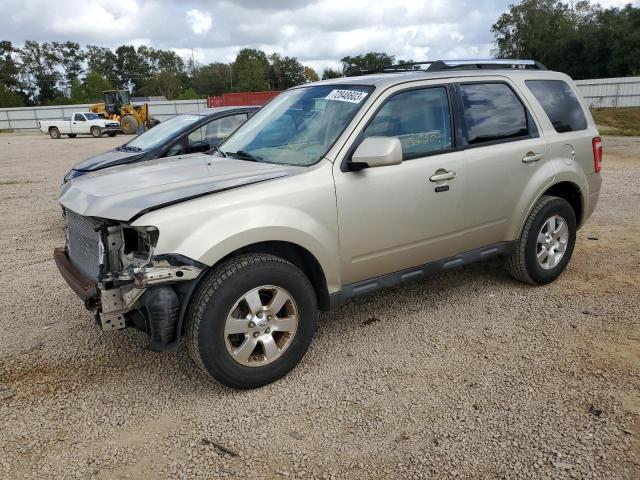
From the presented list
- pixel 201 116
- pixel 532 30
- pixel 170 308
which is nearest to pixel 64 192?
pixel 170 308

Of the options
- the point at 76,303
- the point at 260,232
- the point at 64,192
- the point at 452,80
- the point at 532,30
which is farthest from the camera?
the point at 532,30

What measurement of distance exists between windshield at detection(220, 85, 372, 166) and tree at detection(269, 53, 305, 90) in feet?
350

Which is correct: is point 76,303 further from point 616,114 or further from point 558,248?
point 616,114

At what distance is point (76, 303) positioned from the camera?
4.86 meters

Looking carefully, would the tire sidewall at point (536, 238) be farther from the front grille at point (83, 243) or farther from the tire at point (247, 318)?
the front grille at point (83, 243)

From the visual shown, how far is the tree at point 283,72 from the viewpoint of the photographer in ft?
354

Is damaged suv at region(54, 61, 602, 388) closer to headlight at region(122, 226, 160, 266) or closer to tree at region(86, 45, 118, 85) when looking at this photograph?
headlight at region(122, 226, 160, 266)

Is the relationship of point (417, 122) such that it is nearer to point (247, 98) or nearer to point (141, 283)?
point (141, 283)

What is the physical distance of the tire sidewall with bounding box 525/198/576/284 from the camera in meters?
4.65

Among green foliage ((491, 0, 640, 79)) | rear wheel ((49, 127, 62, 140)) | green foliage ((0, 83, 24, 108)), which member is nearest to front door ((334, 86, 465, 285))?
rear wheel ((49, 127, 62, 140))

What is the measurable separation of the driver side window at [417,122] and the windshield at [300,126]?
21cm

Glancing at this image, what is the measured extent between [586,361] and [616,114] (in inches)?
1320

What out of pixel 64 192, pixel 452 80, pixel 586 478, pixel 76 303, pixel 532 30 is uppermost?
pixel 532 30

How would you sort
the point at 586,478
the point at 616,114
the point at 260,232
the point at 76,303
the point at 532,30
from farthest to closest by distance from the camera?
the point at 532,30
the point at 616,114
the point at 76,303
the point at 260,232
the point at 586,478
